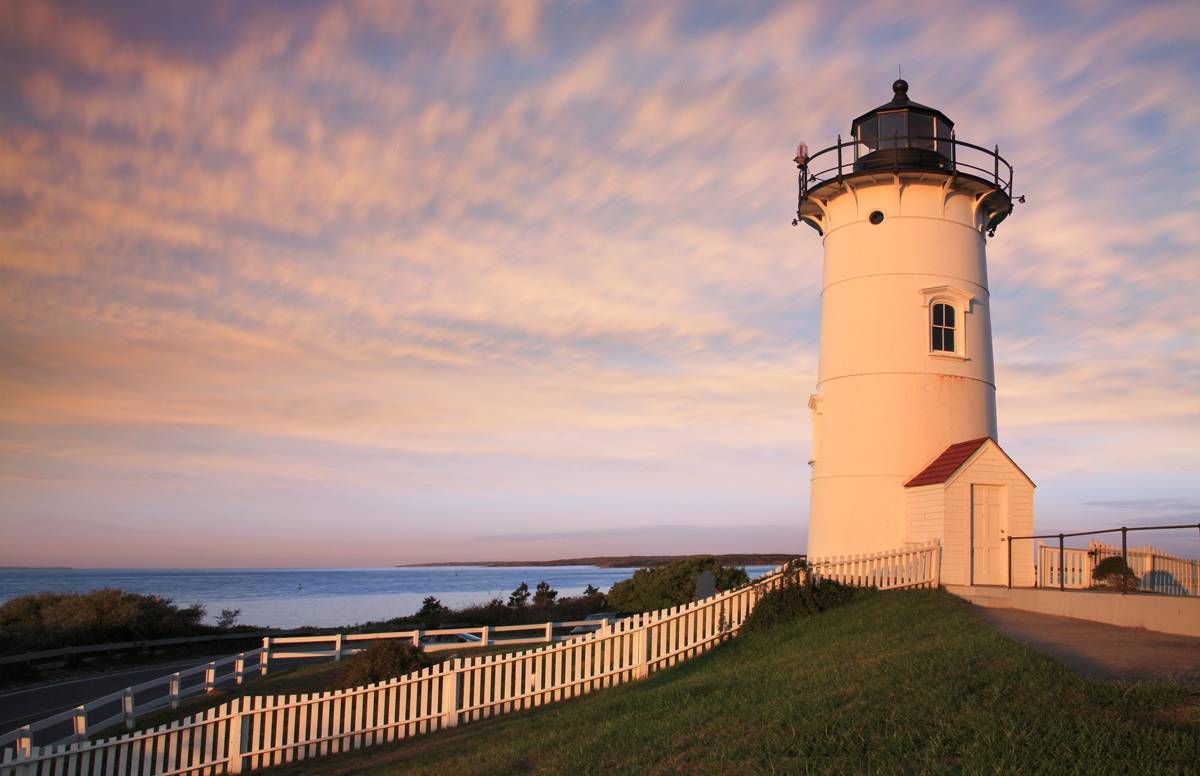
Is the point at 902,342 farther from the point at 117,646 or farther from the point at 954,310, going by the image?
the point at 117,646

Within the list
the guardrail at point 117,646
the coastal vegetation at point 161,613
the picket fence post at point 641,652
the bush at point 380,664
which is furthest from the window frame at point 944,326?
the guardrail at point 117,646

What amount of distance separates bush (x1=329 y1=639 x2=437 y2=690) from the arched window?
1176 cm

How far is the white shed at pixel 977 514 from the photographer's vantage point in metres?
16.8

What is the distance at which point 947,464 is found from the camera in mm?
17438

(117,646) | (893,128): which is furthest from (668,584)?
(117,646)

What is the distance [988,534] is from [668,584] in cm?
1112

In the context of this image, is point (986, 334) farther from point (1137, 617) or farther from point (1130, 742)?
point (1130, 742)

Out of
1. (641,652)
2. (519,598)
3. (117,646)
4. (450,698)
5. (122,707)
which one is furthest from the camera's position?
(519,598)

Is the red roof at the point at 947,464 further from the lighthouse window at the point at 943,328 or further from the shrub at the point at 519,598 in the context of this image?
the shrub at the point at 519,598

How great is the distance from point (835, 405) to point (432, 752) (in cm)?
1203

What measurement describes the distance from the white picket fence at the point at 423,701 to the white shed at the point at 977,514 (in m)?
0.74

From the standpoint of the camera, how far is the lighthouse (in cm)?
1806

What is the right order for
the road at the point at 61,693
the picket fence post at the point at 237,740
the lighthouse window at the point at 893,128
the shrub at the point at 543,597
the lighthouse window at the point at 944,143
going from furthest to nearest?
the shrub at the point at 543,597 → the lighthouse window at the point at 944,143 → the lighthouse window at the point at 893,128 → the road at the point at 61,693 → the picket fence post at the point at 237,740

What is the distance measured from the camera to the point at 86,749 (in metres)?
9.67
